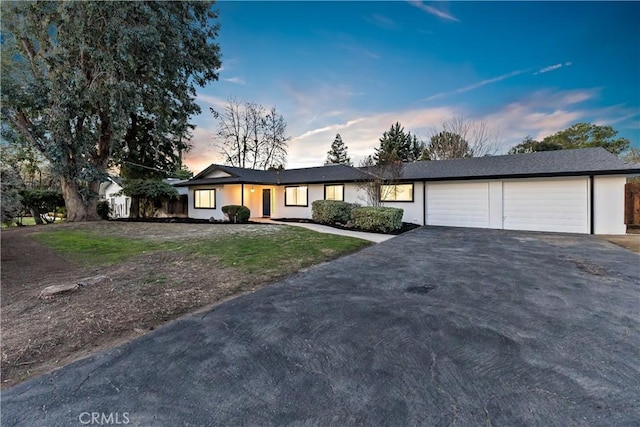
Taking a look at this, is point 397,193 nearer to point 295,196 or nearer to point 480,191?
point 480,191

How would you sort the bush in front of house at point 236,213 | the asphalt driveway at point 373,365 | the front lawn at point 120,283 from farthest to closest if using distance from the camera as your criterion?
the bush in front of house at point 236,213 → the front lawn at point 120,283 → the asphalt driveway at point 373,365

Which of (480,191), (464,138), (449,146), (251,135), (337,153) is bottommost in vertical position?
(480,191)

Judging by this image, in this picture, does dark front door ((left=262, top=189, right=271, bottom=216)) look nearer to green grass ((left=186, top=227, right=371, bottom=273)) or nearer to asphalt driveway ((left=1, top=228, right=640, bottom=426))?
green grass ((left=186, top=227, right=371, bottom=273))

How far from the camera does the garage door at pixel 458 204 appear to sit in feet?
42.7

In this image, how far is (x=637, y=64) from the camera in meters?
12.6

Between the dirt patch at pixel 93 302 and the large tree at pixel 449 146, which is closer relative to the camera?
the dirt patch at pixel 93 302

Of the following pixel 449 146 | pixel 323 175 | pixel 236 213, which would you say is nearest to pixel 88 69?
pixel 236 213

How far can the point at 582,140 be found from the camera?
23688 mm

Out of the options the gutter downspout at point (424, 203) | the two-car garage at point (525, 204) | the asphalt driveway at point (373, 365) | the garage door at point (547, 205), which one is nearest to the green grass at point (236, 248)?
the asphalt driveway at point (373, 365)

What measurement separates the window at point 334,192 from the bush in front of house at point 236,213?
15.9 feet

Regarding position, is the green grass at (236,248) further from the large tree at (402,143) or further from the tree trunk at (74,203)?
the large tree at (402,143)

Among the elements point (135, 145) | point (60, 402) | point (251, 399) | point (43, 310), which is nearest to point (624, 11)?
point (251, 399)

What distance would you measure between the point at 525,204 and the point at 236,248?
39.6ft

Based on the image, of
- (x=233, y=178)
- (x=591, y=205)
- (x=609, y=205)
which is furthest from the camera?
(x=233, y=178)
